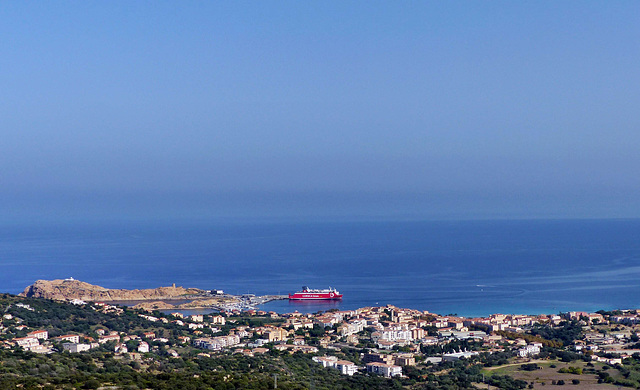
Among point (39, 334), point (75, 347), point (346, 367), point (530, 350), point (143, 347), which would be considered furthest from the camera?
point (530, 350)

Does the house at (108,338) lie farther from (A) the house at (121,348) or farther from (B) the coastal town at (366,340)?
(A) the house at (121,348)

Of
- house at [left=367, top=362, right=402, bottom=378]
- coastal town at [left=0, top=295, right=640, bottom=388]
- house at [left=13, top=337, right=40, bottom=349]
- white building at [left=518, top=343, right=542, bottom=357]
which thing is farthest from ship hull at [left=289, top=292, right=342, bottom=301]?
house at [left=13, top=337, right=40, bottom=349]

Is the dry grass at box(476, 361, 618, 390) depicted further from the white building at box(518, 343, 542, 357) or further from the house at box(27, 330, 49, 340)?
the house at box(27, 330, 49, 340)

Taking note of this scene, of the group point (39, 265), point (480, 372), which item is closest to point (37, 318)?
point (480, 372)

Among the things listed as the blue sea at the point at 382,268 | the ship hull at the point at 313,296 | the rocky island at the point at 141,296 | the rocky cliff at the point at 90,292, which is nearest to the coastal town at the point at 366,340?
the blue sea at the point at 382,268

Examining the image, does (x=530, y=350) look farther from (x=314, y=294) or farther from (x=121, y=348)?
(x=314, y=294)

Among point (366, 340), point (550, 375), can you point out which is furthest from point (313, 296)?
point (550, 375)
